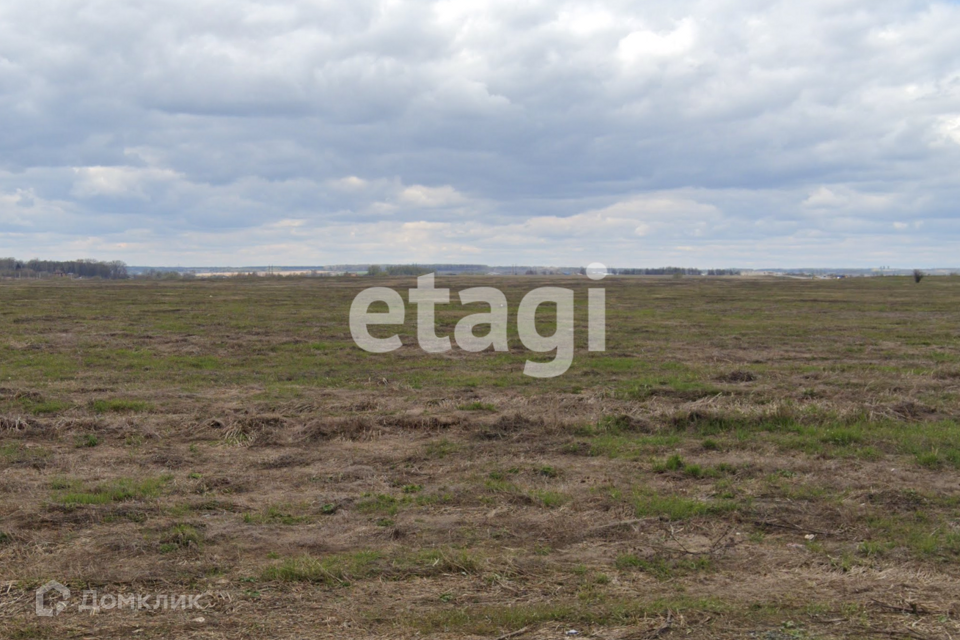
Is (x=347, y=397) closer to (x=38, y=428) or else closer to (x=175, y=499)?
(x=38, y=428)

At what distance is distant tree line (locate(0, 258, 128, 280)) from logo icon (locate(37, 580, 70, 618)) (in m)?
175

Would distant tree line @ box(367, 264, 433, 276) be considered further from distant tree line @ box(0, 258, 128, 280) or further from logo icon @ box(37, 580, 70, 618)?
logo icon @ box(37, 580, 70, 618)

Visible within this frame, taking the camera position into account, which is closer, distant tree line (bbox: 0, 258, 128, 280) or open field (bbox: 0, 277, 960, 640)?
open field (bbox: 0, 277, 960, 640)

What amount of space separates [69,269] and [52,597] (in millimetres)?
188770

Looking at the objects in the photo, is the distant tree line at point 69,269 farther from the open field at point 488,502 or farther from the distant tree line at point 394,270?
the open field at point 488,502

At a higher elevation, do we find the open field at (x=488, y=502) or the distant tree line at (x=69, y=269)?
the distant tree line at (x=69, y=269)

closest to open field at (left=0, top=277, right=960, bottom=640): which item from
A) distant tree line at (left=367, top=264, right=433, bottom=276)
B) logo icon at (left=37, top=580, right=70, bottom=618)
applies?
→ logo icon at (left=37, top=580, right=70, bottom=618)

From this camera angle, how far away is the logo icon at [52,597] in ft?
16.7

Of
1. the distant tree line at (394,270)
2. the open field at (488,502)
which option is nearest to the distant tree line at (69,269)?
the distant tree line at (394,270)

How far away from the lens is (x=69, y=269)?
16550 cm

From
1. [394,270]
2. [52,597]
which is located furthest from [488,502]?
[394,270]

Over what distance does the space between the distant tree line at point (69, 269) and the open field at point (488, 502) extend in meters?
168

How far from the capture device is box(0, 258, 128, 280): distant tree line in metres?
159

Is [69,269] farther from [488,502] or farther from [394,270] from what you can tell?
[488,502]
